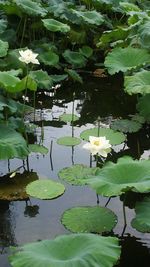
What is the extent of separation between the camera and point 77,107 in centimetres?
531

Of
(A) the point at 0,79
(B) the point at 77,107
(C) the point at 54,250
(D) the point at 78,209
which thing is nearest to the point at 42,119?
(B) the point at 77,107

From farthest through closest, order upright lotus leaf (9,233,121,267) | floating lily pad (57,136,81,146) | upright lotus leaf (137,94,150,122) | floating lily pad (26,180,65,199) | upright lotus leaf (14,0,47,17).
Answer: upright lotus leaf (14,0,47,17) → upright lotus leaf (137,94,150,122) → floating lily pad (57,136,81,146) → floating lily pad (26,180,65,199) → upright lotus leaf (9,233,121,267)

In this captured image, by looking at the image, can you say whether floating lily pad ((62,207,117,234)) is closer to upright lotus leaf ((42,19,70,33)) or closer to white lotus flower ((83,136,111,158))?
white lotus flower ((83,136,111,158))

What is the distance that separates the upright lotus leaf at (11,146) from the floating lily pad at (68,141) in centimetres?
68

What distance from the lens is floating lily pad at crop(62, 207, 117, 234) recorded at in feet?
9.93

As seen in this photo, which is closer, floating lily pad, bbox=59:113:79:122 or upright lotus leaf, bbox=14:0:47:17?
floating lily pad, bbox=59:113:79:122

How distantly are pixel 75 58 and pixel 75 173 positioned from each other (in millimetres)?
2792

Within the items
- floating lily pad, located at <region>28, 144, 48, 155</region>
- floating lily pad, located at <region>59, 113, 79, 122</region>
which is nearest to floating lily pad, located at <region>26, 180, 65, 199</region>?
floating lily pad, located at <region>28, 144, 48, 155</region>

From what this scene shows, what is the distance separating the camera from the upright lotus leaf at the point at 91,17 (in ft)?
20.4

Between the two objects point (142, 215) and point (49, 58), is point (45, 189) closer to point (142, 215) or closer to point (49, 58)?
point (142, 215)

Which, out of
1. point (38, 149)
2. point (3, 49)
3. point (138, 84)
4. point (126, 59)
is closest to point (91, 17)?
point (126, 59)

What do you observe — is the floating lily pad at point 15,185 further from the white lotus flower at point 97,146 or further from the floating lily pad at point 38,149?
the white lotus flower at point 97,146

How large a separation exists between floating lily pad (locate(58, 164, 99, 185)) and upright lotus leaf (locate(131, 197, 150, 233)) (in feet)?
2.51

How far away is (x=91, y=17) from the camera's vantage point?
6414 millimetres
